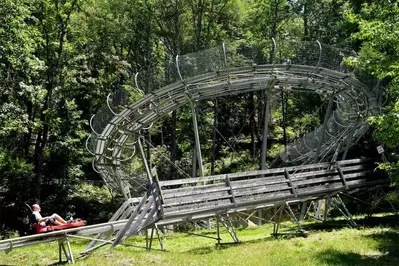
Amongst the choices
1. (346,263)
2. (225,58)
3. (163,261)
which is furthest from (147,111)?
(346,263)

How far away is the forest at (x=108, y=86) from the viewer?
2464cm

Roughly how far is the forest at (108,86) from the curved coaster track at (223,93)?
10.8 feet

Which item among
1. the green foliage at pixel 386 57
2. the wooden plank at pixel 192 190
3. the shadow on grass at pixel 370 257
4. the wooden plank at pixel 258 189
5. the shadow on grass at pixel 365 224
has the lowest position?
the shadow on grass at pixel 365 224

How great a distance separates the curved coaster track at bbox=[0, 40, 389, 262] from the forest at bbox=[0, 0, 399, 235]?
3306 millimetres

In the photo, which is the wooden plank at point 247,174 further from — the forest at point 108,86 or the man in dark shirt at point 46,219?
the forest at point 108,86

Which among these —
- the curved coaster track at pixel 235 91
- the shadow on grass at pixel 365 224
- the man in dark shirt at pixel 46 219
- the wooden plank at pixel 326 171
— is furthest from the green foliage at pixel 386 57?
the man in dark shirt at pixel 46 219

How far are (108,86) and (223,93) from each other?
17.0m

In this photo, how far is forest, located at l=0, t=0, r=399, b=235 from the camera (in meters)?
24.6

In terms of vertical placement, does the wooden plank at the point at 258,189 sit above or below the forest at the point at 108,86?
below

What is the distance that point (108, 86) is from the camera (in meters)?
31.2

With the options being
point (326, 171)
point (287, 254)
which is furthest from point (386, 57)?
point (326, 171)

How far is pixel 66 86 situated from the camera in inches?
1025

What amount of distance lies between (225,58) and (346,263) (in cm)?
774

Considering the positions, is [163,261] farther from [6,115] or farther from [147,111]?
[6,115]
